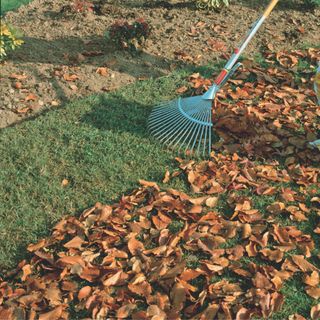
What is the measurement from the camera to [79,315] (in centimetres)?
279

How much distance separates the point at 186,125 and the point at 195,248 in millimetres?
1312

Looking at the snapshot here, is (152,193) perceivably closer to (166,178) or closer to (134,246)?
(166,178)

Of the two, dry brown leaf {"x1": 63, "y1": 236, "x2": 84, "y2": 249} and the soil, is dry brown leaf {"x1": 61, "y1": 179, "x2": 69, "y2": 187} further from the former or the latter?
the soil

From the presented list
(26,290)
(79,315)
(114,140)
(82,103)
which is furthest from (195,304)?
(82,103)

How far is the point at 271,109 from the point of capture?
4.62m

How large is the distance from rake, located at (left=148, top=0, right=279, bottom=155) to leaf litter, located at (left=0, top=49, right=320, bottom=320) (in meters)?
0.18

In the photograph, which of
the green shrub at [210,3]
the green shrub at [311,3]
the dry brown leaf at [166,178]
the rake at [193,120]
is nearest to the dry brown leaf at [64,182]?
the dry brown leaf at [166,178]

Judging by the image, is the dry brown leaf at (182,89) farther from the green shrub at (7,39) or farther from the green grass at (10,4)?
the green grass at (10,4)

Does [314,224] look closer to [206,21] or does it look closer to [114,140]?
[114,140]

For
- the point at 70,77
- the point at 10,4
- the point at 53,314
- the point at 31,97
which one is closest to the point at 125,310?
the point at 53,314

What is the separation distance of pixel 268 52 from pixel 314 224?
2.81 m

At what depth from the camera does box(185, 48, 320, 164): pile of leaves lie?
13.6ft

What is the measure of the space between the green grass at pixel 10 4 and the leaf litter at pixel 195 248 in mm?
3753

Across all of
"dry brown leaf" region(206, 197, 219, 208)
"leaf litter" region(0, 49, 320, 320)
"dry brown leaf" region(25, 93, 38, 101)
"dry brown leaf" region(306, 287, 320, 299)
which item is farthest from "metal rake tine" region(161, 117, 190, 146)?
"dry brown leaf" region(306, 287, 320, 299)
